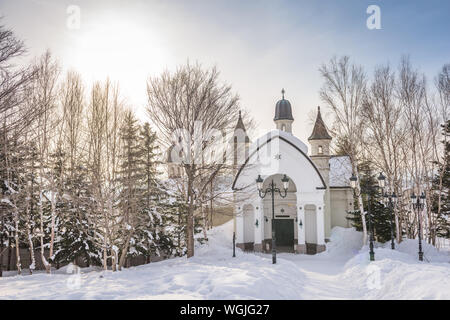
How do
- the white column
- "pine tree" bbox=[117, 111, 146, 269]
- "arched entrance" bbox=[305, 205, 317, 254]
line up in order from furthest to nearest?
1. "arched entrance" bbox=[305, 205, 317, 254]
2. the white column
3. "pine tree" bbox=[117, 111, 146, 269]

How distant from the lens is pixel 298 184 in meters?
25.0

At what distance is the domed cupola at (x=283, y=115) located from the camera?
3092 cm

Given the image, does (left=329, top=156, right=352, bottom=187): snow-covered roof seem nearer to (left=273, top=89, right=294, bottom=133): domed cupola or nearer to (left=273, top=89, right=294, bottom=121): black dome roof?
(left=273, top=89, right=294, bottom=133): domed cupola

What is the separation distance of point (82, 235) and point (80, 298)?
12178mm

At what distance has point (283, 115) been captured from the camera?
1221 inches

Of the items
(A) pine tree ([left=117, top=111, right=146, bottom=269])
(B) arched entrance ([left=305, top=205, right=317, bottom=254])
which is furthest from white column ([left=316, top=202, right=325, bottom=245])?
(A) pine tree ([left=117, top=111, right=146, bottom=269])

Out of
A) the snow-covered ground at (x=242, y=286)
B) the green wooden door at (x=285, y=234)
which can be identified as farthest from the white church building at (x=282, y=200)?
the snow-covered ground at (x=242, y=286)

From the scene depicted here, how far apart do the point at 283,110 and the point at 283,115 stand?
54cm

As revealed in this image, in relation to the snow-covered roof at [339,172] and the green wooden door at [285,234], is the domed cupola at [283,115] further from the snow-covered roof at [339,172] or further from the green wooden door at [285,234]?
the green wooden door at [285,234]

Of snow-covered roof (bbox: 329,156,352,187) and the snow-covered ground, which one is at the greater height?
snow-covered roof (bbox: 329,156,352,187)

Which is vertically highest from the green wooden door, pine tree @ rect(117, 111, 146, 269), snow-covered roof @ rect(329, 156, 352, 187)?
snow-covered roof @ rect(329, 156, 352, 187)

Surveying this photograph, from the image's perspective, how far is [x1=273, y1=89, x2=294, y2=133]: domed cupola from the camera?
30.9 metres
